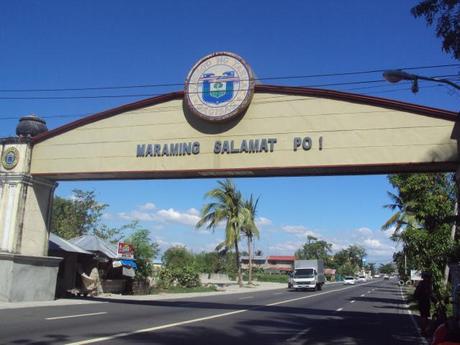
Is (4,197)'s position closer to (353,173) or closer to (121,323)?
(121,323)

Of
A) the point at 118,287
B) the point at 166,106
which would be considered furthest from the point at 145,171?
the point at 118,287

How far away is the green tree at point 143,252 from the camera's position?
3319cm

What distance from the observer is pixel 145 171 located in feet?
70.3

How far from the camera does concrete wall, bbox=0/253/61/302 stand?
67.7ft

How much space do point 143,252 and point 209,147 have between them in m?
15.2

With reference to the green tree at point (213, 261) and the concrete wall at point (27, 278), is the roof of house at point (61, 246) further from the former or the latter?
the green tree at point (213, 261)

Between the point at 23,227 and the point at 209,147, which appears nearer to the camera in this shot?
the point at 209,147

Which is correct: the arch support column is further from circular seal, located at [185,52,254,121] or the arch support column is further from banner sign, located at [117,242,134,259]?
circular seal, located at [185,52,254,121]

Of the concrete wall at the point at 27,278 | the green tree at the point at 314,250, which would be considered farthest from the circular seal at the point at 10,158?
the green tree at the point at 314,250

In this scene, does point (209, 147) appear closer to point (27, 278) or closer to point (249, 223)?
point (27, 278)

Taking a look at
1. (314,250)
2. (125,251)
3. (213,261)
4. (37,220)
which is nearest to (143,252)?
(125,251)

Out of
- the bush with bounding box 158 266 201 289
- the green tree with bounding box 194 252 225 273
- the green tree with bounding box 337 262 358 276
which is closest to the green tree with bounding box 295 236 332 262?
the green tree with bounding box 337 262 358 276

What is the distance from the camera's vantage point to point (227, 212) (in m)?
47.5

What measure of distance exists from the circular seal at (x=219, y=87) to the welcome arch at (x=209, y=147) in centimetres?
41
